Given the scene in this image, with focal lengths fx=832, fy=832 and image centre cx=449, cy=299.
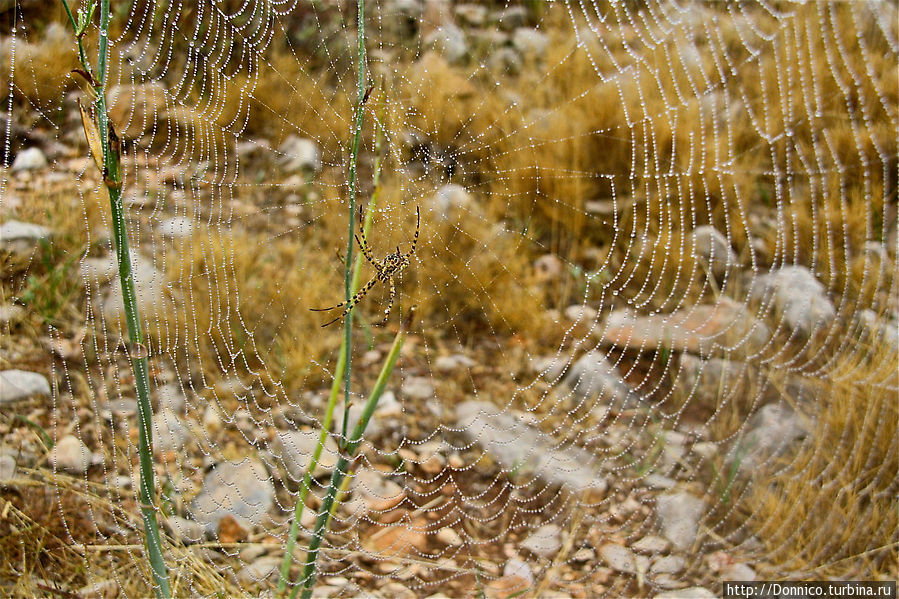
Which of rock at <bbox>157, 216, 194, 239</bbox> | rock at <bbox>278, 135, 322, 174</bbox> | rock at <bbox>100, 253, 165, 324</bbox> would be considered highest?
rock at <bbox>278, 135, 322, 174</bbox>

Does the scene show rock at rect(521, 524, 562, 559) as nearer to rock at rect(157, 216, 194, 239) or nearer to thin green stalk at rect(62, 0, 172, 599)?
thin green stalk at rect(62, 0, 172, 599)

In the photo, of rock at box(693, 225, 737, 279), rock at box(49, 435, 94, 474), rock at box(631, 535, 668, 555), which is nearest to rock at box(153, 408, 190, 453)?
rock at box(49, 435, 94, 474)

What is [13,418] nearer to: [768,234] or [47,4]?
[47,4]

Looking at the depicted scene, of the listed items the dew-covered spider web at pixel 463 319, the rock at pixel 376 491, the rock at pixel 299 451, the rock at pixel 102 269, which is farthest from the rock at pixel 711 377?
the rock at pixel 102 269

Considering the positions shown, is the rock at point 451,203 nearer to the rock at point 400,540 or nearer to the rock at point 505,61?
the rock at point 505,61

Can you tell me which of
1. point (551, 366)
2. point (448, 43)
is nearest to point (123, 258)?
point (551, 366)

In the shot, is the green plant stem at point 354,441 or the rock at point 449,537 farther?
the rock at point 449,537

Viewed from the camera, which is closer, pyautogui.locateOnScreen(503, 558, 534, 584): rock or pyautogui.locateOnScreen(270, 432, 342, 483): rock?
pyautogui.locateOnScreen(503, 558, 534, 584): rock

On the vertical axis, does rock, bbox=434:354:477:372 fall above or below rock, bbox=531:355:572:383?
below
